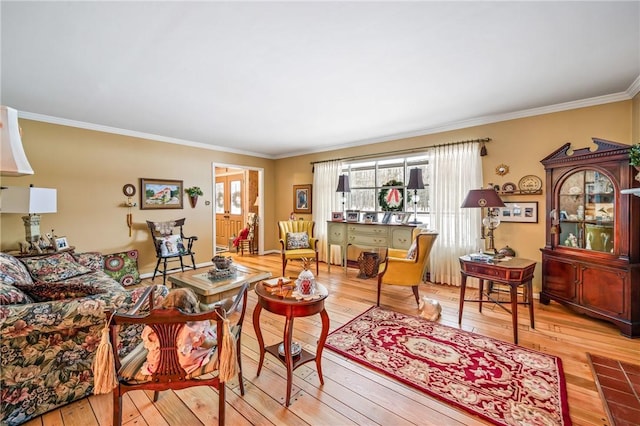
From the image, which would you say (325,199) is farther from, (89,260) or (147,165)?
(89,260)

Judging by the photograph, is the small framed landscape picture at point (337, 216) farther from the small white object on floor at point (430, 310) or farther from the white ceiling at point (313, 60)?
the small white object on floor at point (430, 310)

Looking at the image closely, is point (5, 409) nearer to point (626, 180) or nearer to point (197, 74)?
point (197, 74)

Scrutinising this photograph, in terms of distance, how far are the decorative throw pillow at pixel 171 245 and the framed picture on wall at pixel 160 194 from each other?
68 cm

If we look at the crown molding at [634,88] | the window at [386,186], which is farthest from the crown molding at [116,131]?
the crown molding at [634,88]

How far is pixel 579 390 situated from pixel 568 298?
1.61 metres

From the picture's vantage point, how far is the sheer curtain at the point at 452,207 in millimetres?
4148

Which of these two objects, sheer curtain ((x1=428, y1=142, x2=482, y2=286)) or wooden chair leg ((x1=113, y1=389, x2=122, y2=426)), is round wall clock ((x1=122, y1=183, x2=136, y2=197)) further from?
sheer curtain ((x1=428, y1=142, x2=482, y2=286))

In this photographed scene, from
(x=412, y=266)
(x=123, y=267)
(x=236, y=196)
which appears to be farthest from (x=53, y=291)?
(x=236, y=196)

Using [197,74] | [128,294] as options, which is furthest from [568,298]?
[197,74]

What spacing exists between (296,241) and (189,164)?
105 inches

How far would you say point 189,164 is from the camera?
5.47m

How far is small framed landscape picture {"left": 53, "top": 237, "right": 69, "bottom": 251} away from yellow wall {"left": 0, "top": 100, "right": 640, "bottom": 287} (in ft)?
0.79

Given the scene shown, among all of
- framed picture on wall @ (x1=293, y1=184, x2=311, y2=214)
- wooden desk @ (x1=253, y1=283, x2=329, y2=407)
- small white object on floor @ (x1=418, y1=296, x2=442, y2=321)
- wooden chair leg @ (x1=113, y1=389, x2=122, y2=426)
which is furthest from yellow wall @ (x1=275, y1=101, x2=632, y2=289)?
wooden chair leg @ (x1=113, y1=389, x2=122, y2=426)

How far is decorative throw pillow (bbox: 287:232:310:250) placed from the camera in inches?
200
